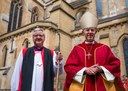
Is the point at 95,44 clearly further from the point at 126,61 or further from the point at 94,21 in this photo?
the point at 126,61

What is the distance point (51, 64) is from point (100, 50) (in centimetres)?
87

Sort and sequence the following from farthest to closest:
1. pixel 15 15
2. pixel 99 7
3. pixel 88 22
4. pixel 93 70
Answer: pixel 99 7
pixel 15 15
pixel 88 22
pixel 93 70

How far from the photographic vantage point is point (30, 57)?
123 inches

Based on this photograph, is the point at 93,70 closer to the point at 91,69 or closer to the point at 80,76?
the point at 91,69

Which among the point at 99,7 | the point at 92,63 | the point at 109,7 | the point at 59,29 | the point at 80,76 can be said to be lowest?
the point at 80,76

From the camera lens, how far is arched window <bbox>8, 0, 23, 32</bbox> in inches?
716

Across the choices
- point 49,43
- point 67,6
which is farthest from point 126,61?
point 67,6

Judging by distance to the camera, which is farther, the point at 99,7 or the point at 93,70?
the point at 99,7

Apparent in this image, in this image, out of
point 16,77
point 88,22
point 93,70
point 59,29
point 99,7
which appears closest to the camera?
point 93,70

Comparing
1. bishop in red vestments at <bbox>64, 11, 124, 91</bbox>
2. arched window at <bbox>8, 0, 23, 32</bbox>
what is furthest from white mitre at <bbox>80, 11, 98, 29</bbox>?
arched window at <bbox>8, 0, 23, 32</bbox>

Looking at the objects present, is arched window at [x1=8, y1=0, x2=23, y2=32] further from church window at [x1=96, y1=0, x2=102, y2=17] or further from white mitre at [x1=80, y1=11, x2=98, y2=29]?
white mitre at [x1=80, y1=11, x2=98, y2=29]

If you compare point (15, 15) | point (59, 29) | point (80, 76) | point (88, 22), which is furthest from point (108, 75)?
point (15, 15)

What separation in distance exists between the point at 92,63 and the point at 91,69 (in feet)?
0.85

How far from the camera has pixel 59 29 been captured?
1428 centimetres
